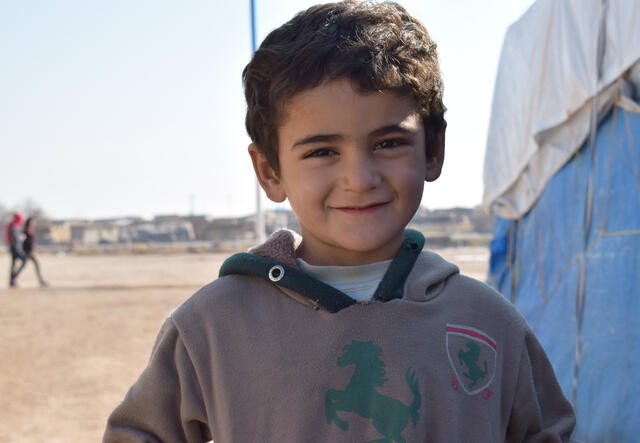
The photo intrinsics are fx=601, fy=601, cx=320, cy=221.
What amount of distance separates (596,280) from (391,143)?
2500mm

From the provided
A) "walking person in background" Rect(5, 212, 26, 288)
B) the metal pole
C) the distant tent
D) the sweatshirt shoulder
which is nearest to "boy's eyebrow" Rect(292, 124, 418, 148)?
the sweatshirt shoulder

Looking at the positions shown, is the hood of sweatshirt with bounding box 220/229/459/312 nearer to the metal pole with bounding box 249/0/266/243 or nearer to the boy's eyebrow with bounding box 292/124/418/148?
the boy's eyebrow with bounding box 292/124/418/148

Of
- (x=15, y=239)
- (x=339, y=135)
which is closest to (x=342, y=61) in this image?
(x=339, y=135)

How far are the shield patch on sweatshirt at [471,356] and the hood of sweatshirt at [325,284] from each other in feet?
0.30

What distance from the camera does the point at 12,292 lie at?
35.8 ft

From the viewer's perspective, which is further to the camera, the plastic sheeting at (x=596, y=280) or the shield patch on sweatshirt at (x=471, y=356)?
the plastic sheeting at (x=596, y=280)

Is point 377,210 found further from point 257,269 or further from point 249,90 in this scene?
point 249,90

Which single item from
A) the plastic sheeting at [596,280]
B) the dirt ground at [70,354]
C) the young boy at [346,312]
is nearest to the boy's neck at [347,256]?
the young boy at [346,312]

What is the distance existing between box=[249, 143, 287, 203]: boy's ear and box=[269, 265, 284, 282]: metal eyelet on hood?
0.58 feet

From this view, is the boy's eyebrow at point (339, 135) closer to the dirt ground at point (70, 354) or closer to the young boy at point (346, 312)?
the young boy at point (346, 312)

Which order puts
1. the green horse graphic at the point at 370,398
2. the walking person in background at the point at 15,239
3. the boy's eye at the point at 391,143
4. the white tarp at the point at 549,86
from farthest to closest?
the walking person in background at the point at 15,239 < the white tarp at the point at 549,86 < the boy's eye at the point at 391,143 < the green horse graphic at the point at 370,398

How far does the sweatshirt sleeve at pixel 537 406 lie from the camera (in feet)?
3.80

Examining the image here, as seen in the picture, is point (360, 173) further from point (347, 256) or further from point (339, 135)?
point (347, 256)

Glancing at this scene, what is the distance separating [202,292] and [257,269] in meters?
0.11
